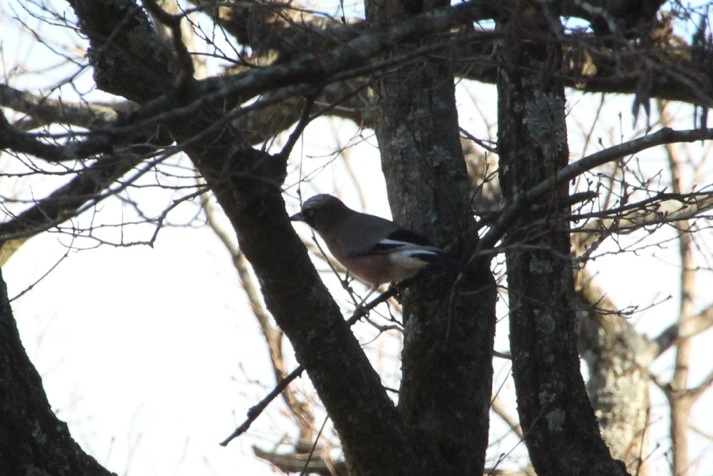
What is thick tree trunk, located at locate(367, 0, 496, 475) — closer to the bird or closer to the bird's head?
the bird

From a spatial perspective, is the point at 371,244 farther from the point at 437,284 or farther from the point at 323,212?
the point at 437,284

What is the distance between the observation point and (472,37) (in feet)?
11.3

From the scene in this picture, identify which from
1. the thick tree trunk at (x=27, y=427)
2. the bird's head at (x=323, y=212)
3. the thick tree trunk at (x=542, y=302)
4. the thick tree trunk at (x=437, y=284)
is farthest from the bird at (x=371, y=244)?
the thick tree trunk at (x=27, y=427)

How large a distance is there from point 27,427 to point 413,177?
8.47ft

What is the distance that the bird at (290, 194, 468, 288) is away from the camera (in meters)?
5.35

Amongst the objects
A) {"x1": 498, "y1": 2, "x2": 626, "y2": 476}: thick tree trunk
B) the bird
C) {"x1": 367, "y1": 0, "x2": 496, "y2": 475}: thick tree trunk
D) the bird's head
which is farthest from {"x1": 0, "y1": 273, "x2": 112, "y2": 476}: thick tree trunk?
the bird's head

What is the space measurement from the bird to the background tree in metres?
0.13

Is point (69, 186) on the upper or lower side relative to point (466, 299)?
lower

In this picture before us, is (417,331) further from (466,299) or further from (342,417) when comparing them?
(342,417)

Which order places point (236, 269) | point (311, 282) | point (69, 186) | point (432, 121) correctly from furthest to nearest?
point (236, 269) → point (432, 121) → point (69, 186) → point (311, 282)

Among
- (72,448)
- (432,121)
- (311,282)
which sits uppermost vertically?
(432,121)

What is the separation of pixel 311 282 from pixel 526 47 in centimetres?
178

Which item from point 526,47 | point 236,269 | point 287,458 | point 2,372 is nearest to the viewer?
point 2,372

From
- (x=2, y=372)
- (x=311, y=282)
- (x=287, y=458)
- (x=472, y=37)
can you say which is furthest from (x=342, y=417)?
(x=287, y=458)
